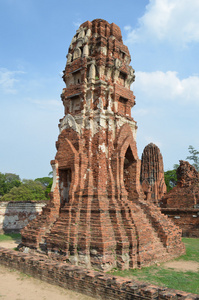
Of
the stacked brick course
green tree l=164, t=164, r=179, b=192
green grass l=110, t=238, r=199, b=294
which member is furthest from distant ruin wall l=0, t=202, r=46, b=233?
green tree l=164, t=164, r=179, b=192

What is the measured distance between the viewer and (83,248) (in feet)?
22.9

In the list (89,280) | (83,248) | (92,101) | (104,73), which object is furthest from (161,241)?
(104,73)

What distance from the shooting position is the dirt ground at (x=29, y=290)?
5133 millimetres

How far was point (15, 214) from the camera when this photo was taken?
55.5ft

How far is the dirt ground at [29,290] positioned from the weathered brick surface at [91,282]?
125mm

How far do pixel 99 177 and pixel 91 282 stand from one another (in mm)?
3756

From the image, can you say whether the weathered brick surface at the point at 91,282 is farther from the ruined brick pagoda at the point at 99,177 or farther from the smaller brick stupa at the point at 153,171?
the smaller brick stupa at the point at 153,171

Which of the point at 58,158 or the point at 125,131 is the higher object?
the point at 125,131

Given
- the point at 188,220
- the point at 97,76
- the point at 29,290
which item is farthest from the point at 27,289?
the point at 188,220

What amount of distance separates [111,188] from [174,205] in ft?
30.0

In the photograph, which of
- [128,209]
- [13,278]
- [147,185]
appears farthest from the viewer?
[147,185]

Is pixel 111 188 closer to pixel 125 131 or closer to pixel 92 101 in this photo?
pixel 125 131

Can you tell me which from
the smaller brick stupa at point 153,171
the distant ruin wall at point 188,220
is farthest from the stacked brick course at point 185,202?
the smaller brick stupa at point 153,171

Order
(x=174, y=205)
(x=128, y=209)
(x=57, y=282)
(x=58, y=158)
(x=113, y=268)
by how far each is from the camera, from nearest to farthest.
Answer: (x=57, y=282) < (x=113, y=268) < (x=128, y=209) < (x=58, y=158) < (x=174, y=205)
